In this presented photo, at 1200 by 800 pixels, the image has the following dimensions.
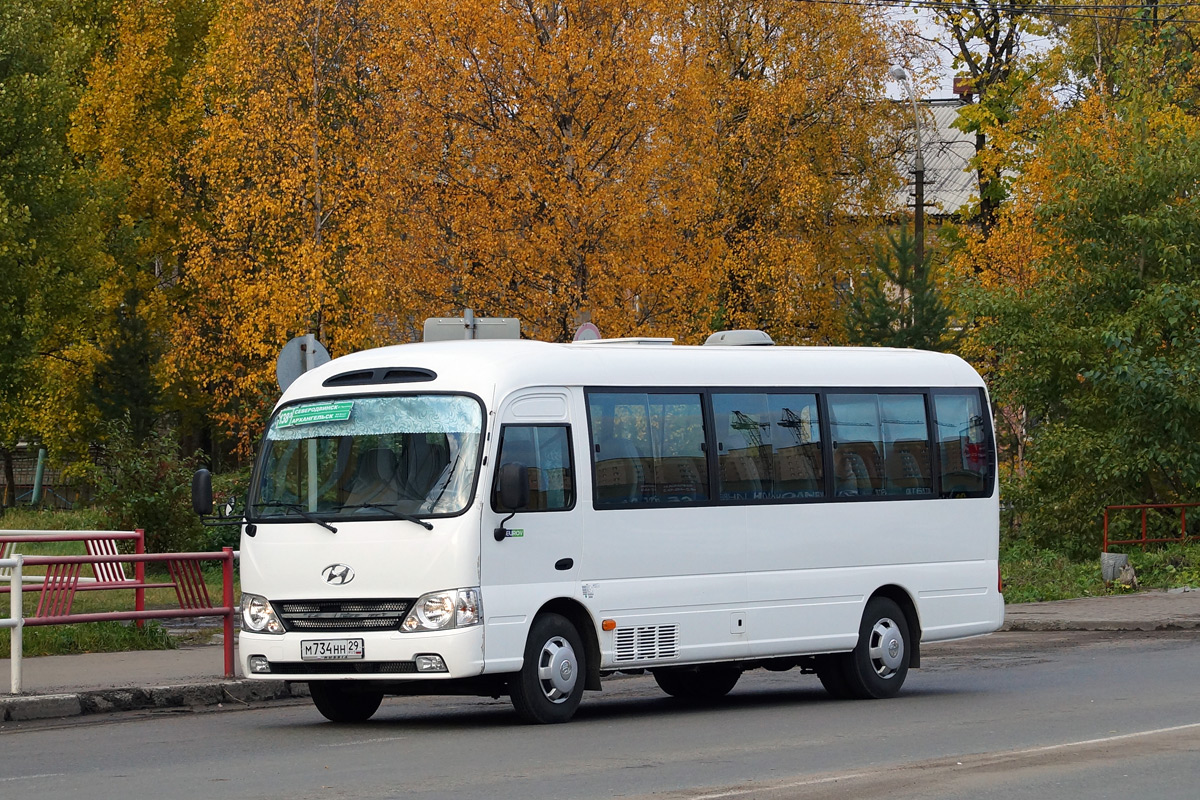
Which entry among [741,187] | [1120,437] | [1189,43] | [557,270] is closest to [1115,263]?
[1120,437]

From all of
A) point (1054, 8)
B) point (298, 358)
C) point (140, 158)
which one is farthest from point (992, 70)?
point (298, 358)

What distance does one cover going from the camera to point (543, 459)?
43.8 feet

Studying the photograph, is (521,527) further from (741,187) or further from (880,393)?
(741,187)

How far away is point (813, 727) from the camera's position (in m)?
12.8

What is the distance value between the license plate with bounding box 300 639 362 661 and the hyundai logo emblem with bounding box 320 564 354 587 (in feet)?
1.32

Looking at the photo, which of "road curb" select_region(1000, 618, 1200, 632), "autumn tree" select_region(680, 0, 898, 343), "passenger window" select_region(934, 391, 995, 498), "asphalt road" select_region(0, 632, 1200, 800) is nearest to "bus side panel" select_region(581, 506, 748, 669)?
"asphalt road" select_region(0, 632, 1200, 800)

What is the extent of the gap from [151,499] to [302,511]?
54.0 feet

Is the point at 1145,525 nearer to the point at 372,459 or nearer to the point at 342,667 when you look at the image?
the point at 372,459

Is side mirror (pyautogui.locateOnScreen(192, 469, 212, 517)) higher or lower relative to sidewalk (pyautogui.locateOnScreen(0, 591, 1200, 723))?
higher

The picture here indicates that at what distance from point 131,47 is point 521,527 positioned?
4161 cm

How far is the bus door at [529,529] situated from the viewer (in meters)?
12.7

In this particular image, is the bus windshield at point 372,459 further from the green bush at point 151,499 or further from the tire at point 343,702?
the green bush at point 151,499

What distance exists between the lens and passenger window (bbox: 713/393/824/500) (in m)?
14.8

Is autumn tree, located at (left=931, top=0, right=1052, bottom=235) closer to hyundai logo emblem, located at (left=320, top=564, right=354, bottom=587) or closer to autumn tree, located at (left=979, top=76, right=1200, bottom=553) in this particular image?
autumn tree, located at (left=979, top=76, right=1200, bottom=553)
